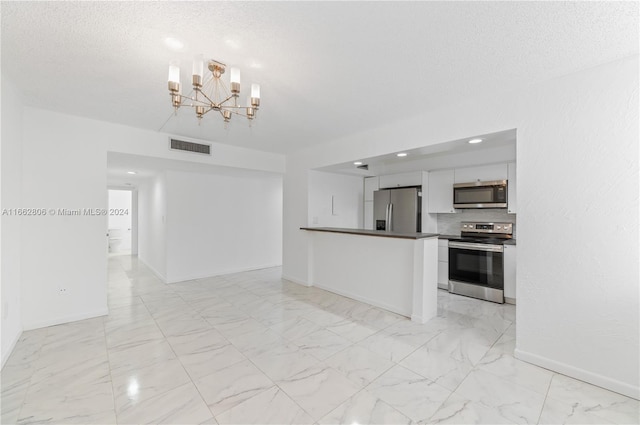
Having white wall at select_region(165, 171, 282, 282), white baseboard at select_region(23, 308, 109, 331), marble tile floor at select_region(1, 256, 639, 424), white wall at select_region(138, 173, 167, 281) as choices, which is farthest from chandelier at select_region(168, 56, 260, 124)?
white wall at select_region(138, 173, 167, 281)

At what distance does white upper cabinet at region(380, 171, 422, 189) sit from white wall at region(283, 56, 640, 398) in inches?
95.8

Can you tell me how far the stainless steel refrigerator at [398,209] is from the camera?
504cm

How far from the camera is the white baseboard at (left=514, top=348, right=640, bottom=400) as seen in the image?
1.96 metres

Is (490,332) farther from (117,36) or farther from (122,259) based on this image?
(122,259)

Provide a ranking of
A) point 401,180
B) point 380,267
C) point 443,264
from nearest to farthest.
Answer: point 380,267, point 443,264, point 401,180

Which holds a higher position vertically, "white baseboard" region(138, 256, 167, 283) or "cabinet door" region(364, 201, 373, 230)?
"cabinet door" region(364, 201, 373, 230)

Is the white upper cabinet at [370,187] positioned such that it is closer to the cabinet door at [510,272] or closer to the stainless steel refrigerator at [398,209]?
the stainless steel refrigerator at [398,209]

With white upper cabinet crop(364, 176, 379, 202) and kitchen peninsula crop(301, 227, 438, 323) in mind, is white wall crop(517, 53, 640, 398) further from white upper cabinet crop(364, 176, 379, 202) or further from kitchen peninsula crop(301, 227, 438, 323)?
white upper cabinet crop(364, 176, 379, 202)

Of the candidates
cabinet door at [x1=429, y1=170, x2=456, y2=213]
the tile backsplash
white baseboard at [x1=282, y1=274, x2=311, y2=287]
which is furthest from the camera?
white baseboard at [x1=282, y1=274, x2=311, y2=287]

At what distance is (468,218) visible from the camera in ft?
15.9

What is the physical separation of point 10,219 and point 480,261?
558cm

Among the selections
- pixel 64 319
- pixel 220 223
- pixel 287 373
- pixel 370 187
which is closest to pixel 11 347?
pixel 64 319

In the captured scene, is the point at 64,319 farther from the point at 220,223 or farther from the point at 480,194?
A: the point at 480,194

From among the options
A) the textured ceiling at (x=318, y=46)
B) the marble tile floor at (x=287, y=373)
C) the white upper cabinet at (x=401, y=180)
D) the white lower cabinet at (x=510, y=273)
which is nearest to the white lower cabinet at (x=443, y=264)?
the white lower cabinet at (x=510, y=273)
